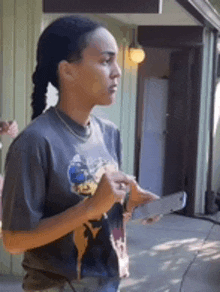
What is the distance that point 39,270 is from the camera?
161cm

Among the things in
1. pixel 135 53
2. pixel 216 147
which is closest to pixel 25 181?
pixel 135 53

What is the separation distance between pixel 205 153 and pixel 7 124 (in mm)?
5592

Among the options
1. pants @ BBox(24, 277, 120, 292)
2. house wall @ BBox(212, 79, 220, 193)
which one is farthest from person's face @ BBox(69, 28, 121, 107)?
house wall @ BBox(212, 79, 220, 193)

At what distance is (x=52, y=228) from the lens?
1504 millimetres

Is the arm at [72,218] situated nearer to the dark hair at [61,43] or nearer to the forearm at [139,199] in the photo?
the forearm at [139,199]

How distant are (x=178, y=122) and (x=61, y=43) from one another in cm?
767

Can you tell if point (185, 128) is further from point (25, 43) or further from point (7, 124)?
point (7, 124)

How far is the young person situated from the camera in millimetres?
1505

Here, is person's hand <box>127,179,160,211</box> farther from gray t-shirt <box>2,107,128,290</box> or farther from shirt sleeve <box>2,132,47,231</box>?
shirt sleeve <box>2,132,47,231</box>

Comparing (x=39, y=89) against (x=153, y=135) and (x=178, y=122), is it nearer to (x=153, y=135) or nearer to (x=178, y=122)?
(x=178, y=122)

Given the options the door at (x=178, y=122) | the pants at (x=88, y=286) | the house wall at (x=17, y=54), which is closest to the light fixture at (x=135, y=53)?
the door at (x=178, y=122)

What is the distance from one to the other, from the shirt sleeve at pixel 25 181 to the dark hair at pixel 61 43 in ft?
0.94

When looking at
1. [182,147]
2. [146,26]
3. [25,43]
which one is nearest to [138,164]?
[182,147]

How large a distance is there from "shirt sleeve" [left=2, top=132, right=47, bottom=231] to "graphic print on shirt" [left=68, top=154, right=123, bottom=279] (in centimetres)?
11
